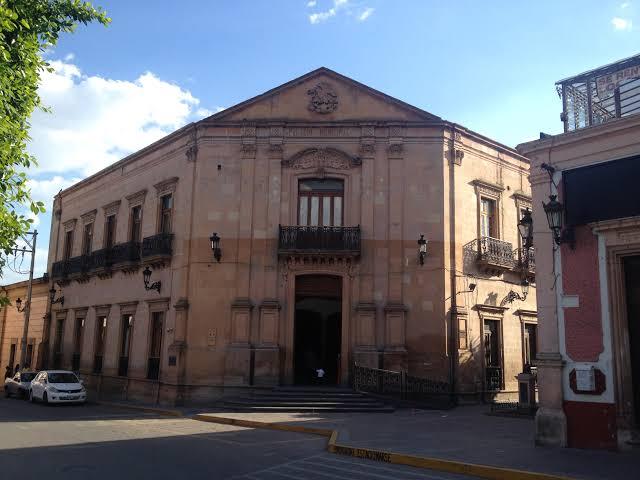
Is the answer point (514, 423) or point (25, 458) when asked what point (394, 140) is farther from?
point (25, 458)

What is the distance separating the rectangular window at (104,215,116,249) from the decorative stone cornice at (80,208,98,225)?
1413mm

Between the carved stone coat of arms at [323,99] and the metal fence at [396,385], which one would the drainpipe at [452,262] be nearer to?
the metal fence at [396,385]

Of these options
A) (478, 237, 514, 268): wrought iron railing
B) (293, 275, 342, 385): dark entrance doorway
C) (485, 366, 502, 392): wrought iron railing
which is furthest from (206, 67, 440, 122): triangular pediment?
(485, 366, 502, 392): wrought iron railing

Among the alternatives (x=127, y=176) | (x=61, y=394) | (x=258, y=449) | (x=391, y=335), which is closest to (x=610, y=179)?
(x=258, y=449)

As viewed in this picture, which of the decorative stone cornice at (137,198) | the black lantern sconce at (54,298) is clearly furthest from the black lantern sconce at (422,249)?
the black lantern sconce at (54,298)

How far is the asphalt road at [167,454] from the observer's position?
8648 mm

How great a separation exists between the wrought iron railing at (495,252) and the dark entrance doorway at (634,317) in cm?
1017

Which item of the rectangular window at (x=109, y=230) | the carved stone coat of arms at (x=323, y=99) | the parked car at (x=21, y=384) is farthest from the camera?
the rectangular window at (x=109, y=230)

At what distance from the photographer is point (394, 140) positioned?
21.0 meters

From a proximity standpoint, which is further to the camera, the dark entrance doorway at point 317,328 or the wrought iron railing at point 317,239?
the dark entrance doorway at point 317,328

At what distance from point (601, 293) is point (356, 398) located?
8945 millimetres

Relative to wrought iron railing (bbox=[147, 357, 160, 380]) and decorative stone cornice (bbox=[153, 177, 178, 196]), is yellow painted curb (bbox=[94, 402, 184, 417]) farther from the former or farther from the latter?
decorative stone cornice (bbox=[153, 177, 178, 196])

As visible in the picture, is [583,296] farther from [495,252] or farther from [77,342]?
[77,342]

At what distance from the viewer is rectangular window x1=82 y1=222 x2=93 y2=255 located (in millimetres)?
28828
